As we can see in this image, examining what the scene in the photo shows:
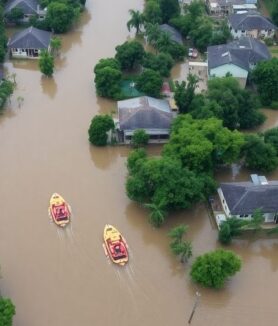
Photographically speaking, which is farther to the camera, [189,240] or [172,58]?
[172,58]

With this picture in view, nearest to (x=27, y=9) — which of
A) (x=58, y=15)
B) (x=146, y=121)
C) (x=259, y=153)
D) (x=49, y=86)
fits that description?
(x=58, y=15)

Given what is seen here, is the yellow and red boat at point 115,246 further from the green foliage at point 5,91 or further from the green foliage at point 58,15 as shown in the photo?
the green foliage at point 58,15

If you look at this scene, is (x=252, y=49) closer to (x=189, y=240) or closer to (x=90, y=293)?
(x=189, y=240)

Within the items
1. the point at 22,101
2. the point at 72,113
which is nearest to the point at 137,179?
the point at 72,113

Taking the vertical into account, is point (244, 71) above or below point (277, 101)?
above

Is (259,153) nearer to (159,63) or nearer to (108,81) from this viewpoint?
(159,63)

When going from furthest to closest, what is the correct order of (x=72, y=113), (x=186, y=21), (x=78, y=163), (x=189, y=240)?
1. (x=186, y=21)
2. (x=72, y=113)
3. (x=78, y=163)
4. (x=189, y=240)

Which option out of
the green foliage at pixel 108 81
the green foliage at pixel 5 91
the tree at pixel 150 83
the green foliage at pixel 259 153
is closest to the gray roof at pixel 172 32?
the tree at pixel 150 83
